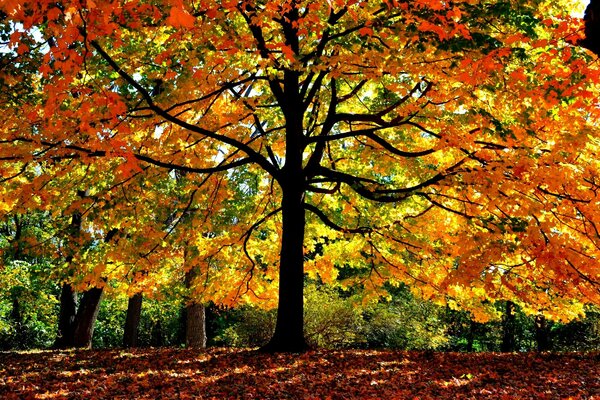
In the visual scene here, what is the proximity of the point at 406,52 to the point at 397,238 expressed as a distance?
454cm

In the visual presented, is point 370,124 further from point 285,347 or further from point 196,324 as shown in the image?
point 196,324

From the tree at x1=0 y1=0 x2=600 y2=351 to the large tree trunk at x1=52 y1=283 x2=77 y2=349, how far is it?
5502mm

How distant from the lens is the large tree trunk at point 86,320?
14.4 metres

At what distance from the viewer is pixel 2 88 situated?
25.0 ft

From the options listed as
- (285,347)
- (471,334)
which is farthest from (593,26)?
(471,334)

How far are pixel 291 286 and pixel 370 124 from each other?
3798mm

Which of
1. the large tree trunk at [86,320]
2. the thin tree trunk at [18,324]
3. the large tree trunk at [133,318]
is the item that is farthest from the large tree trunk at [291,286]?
the thin tree trunk at [18,324]

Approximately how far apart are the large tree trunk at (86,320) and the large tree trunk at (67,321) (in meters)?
A: 0.27

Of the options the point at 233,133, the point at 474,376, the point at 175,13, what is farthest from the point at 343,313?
the point at 175,13

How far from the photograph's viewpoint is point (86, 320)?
14.5 meters

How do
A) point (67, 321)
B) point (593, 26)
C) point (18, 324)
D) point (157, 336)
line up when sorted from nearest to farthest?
point (593, 26), point (67, 321), point (18, 324), point (157, 336)

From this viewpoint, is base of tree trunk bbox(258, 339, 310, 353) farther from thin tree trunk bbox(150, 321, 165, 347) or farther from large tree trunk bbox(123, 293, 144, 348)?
thin tree trunk bbox(150, 321, 165, 347)

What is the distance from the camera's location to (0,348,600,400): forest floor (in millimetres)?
6402

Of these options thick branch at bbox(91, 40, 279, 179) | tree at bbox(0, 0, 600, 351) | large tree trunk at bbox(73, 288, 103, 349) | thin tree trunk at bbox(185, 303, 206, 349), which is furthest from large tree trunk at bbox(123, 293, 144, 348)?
thick branch at bbox(91, 40, 279, 179)
